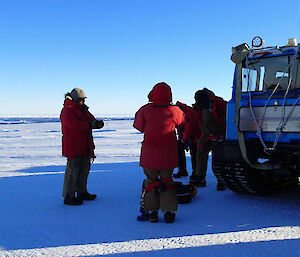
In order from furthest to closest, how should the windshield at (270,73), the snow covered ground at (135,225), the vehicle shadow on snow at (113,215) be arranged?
the windshield at (270,73), the vehicle shadow on snow at (113,215), the snow covered ground at (135,225)

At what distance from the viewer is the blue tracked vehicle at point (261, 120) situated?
4.67m

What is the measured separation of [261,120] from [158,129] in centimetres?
168

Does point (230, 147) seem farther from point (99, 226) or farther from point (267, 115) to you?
point (99, 226)

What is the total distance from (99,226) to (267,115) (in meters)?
2.83

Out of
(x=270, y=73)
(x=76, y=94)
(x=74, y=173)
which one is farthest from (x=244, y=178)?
(x=76, y=94)

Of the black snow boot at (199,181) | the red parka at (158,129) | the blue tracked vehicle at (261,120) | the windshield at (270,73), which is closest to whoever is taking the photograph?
the red parka at (158,129)

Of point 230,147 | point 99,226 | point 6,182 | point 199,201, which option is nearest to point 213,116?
point 230,147

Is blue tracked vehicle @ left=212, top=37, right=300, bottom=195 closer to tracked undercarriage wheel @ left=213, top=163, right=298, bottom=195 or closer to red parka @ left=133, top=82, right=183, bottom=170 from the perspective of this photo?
tracked undercarriage wheel @ left=213, top=163, right=298, bottom=195

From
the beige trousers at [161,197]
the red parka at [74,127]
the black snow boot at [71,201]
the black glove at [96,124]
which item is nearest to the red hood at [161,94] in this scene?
the beige trousers at [161,197]

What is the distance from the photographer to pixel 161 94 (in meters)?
4.23

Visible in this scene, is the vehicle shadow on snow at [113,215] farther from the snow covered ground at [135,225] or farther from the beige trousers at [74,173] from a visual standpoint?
the beige trousers at [74,173]

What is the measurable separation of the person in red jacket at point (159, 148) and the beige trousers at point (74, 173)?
154 centimetres

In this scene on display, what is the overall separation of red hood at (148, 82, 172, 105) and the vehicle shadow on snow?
1589mm

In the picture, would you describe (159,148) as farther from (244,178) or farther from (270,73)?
(270,73)
